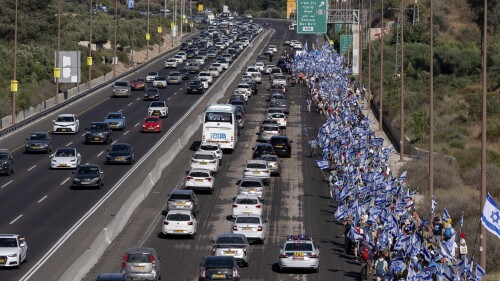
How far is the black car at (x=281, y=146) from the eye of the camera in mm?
75188

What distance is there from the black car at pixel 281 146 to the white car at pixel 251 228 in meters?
25.0

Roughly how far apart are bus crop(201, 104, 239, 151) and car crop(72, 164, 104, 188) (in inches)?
553

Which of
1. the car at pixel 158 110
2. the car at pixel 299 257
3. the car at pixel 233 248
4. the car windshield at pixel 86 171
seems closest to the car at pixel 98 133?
the car at pixel 158 110

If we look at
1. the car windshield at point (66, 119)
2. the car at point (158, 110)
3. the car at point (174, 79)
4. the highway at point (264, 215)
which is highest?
the car at point (174, 79)

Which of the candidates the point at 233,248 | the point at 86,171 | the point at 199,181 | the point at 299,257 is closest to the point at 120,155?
the point at 86,171

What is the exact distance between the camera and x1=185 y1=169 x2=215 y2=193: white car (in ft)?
202

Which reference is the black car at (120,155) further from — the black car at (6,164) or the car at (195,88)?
the car at (195,88)

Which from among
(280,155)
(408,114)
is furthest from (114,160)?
(408,114)

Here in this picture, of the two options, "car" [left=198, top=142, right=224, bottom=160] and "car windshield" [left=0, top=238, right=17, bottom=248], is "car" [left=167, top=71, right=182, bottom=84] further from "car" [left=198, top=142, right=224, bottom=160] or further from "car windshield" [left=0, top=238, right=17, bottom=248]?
"car windshield" [left=0, top=238, right=17, bottom=248]

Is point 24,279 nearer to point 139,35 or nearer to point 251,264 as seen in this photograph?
point 251,264

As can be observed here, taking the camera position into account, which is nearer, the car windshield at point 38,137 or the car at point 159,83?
the car windshield at point 38,137

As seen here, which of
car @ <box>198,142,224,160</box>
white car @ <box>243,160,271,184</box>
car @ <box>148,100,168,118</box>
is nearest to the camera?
white car @ <box>243,160,271,184</box>

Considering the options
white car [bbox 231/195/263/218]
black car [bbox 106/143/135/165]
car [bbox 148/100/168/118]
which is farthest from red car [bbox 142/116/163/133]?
white car [bbox 231/195/263/218]

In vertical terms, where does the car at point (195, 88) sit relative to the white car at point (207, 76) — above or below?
below
